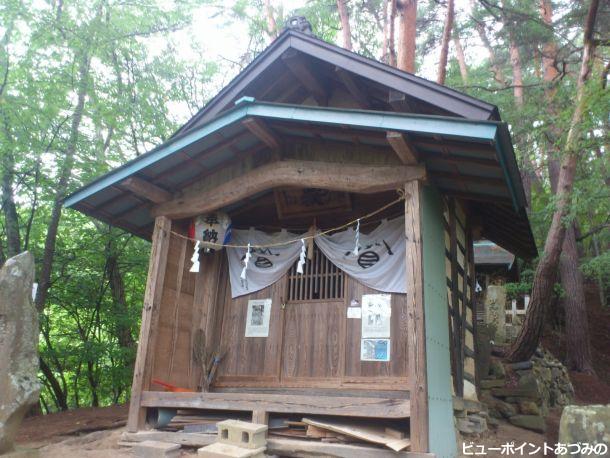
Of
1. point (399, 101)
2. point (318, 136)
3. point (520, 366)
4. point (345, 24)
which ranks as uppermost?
point (345, 24)

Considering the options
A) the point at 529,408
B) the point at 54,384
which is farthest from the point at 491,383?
the point at 54,384

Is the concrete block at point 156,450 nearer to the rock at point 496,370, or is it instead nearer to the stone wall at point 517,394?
the stone wall at point 517,394

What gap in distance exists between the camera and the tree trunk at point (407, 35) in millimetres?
11477

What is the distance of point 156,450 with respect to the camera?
5.88 metres

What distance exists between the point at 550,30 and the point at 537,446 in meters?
10.4

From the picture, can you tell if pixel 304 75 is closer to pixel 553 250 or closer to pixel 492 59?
pixel 553 250

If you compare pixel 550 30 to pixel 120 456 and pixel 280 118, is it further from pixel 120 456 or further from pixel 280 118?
pixel 120 456

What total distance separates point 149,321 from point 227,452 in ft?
8.46

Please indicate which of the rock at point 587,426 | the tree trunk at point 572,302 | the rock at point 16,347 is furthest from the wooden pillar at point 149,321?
the tree trunk at point 572,302

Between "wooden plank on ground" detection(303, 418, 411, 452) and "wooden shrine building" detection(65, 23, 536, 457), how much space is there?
14cm

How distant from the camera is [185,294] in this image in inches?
314

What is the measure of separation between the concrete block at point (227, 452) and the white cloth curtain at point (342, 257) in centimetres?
273

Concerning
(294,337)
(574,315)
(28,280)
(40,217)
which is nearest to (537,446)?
(294,337)

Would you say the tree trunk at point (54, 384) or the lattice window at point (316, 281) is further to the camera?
the tree trunk at point (54, 384)
